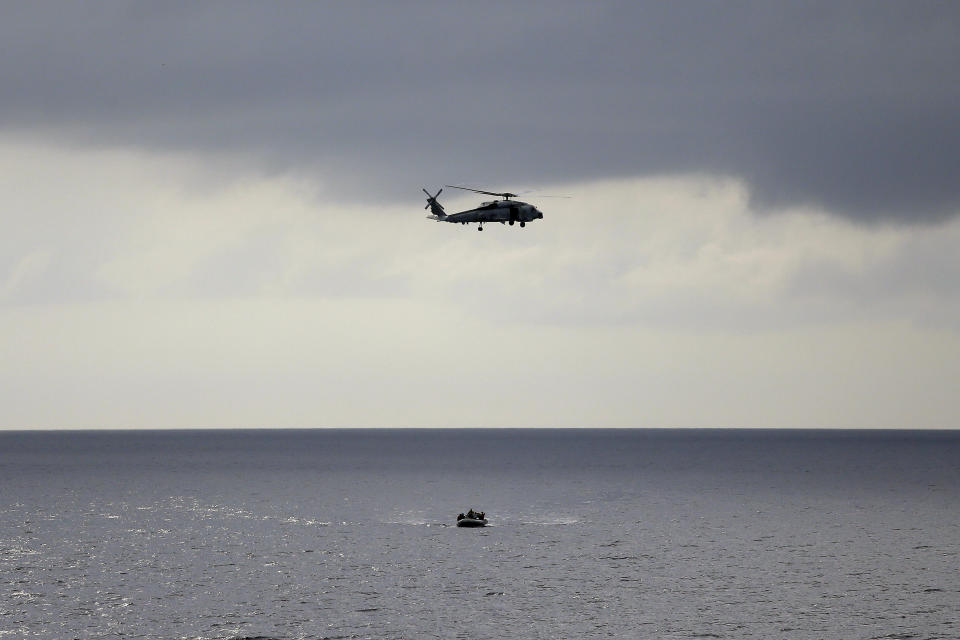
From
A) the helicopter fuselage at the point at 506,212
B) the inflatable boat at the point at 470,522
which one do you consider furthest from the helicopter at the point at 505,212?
the inflatable boat at the point at 470,522

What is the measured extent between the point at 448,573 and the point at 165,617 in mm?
34294

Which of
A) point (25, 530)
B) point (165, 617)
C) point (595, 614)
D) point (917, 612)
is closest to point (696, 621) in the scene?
point (595, 614)

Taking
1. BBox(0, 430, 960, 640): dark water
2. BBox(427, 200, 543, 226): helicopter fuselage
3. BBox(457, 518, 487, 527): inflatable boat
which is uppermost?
BBox(427, 200, 543, 226): helicopter fuselage

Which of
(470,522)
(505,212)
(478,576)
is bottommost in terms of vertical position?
(478,576)

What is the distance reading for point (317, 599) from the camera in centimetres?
10938

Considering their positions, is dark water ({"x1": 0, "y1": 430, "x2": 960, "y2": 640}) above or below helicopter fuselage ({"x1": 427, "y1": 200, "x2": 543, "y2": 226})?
below

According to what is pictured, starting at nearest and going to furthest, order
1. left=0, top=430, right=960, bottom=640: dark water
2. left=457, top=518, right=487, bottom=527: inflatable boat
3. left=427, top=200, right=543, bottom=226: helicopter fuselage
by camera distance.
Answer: left=0, top=430, right=960, bottom=640: dark water < left=427, top=200, right=543, bottom=226: helicopter fuselage < left=457, top=518, right=487, bottom=527: inflatable boat

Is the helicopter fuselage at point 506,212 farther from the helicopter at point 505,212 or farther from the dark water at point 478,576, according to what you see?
the dark water at point 478,576

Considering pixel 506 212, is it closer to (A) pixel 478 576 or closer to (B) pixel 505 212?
(B) pixel 505 212

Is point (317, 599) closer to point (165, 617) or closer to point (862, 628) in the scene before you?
point (165, 617)

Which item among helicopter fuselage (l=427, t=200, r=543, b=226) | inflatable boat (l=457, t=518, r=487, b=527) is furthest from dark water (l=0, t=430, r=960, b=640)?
helicopter fuselage (l=427, t=200, r=543, b=226)

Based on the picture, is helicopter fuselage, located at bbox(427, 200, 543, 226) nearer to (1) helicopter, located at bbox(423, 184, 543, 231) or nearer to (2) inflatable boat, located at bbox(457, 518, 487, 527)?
(1) helicopter, located at bbox(423, 184, 543, 231)

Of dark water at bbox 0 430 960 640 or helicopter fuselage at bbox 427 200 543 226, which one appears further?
helicopter fuselage at bbox 427 200 543 226

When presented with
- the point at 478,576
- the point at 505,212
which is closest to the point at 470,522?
the point at 478,576
